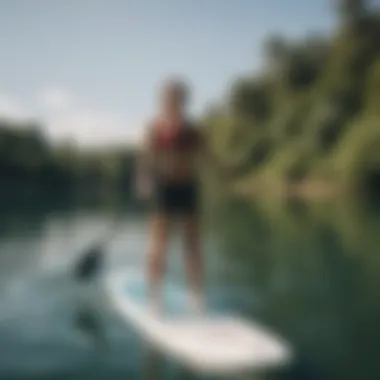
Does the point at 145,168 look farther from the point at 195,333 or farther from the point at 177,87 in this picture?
the point at 195,333

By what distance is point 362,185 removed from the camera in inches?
173

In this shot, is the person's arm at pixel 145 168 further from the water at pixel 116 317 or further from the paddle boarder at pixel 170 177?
Result: the water at pixel 116 317

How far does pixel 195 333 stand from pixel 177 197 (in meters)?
0.41

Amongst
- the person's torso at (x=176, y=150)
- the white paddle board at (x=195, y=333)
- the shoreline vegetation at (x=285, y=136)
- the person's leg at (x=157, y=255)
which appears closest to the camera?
the white paddle board at (x=195, y=333)

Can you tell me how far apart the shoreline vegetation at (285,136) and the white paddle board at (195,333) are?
0.31 metres

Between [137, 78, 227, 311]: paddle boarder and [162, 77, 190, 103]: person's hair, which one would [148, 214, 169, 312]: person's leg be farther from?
[162, 77, 190, 103]: person's hair

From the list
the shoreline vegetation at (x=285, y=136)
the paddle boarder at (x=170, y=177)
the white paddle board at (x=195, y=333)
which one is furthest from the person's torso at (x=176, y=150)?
the white paddle board at (x=195, y=333)

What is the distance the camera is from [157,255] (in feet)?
7.86

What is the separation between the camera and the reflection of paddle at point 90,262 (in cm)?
242

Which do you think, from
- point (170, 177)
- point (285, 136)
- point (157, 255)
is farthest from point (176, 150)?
point (285, 136)

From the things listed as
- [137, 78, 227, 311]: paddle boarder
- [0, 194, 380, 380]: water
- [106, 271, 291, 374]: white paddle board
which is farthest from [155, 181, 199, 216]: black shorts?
[106, 271, 291, 374]: white paddle board

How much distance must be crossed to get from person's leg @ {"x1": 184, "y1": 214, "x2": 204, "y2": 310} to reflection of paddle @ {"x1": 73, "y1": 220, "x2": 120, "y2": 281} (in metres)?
0.26

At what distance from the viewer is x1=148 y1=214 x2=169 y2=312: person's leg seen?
93.5 inches

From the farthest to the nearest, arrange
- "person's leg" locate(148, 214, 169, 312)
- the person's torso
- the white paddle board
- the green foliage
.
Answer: the green foliage < "person's leg" locate(148, 214, 169, 312) < the person's torso < the white paddle board
